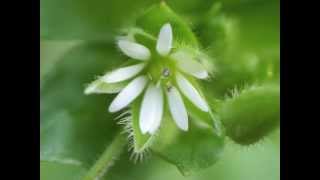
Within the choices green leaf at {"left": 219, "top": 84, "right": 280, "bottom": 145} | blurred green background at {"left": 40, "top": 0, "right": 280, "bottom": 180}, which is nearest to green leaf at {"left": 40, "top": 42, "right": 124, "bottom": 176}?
blurred green background at {"left": 40, "top": 0, "right": 280, "bottom": 180}

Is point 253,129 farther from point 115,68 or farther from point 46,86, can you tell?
point 46,86

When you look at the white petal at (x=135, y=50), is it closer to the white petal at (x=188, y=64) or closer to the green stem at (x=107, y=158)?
the white petal at (x=188, y=64)

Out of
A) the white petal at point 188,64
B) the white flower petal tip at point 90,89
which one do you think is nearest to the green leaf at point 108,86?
the white flower petal tip at point 90,89

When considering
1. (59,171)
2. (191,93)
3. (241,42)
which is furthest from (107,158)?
(241,42)

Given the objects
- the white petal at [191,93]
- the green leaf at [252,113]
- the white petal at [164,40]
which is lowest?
the green leaf at [252,113]

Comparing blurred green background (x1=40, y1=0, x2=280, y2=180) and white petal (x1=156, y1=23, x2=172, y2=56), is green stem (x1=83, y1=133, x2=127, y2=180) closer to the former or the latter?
blurred green background (x1=40, y1=0, x2=280, y2=180)

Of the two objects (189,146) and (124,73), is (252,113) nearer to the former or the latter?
(189,146)
